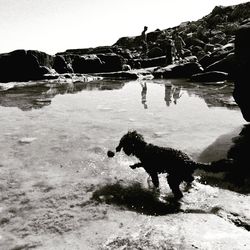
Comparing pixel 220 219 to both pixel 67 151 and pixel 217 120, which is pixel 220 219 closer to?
pixel 67 151

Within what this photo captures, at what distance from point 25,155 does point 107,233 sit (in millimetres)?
3193

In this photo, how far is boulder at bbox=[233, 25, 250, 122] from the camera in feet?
22.5

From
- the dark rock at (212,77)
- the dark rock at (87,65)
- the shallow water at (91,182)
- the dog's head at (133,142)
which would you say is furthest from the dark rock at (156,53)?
the dog's head at (133,142)

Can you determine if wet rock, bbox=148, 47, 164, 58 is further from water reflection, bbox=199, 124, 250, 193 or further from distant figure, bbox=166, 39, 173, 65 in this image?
water reflection, bbox=199, 124, 250, 193

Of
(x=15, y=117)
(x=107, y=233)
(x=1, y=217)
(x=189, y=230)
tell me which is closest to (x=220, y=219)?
(x=189, y=230)

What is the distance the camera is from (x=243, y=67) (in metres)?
6.91

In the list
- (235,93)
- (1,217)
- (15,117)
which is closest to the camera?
(1,217)

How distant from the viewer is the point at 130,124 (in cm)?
801

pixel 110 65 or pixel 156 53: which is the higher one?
pixel 156 53

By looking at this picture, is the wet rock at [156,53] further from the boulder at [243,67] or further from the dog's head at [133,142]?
the dog's head at [133,142]

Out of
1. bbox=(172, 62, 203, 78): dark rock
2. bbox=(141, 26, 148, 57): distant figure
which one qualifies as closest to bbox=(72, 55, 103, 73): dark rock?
bbox=(141, 26, 148, 57): distant figure

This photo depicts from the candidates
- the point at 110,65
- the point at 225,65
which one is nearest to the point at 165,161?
the point at 225,65

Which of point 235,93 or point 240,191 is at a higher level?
point 235,93

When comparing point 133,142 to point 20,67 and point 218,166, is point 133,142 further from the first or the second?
point 20,67
